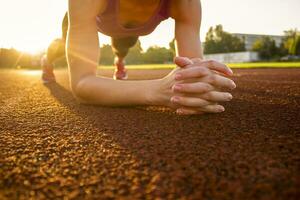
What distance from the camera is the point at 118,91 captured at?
5.77 feet

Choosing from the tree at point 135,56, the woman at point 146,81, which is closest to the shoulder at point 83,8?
the woman at point 146,81

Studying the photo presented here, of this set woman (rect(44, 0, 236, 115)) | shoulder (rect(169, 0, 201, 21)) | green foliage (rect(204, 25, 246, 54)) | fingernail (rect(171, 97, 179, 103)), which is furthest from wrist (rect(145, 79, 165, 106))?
green foliage (rect(204, 25, 246, 54))

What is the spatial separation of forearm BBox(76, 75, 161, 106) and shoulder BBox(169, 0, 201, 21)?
0.75 m

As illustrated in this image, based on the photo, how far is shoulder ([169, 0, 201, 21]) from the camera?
2.17 metres

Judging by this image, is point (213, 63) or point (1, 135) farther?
point (213, 63)

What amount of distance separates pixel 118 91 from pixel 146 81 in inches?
6.9

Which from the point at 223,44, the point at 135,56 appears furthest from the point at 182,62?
the point at 223,44

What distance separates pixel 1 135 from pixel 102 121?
465 mm

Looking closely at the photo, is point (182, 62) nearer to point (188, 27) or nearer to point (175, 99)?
point (175, 99)

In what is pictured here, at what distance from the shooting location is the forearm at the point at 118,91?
5.49 ft

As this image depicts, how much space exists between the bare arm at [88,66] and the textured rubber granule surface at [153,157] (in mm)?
157

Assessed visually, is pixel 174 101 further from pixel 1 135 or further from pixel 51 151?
pixel 1 135

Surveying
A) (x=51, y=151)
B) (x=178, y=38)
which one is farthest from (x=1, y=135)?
(x=178, y=38)

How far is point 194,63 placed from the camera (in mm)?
1535
